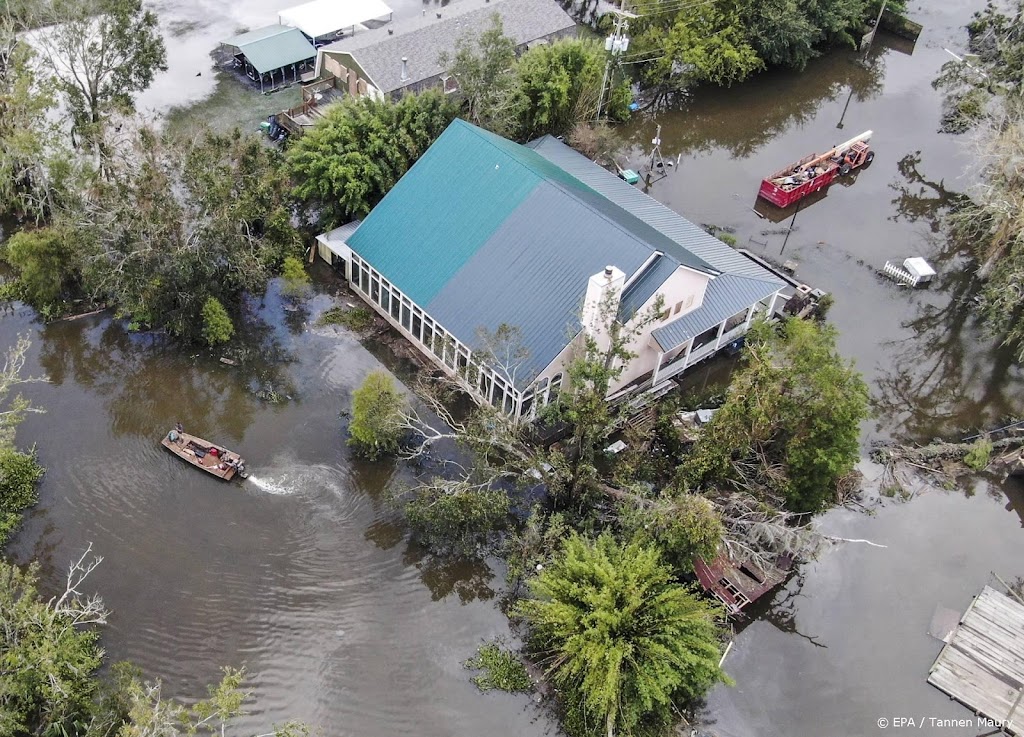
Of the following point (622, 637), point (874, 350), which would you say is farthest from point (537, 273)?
point (874, 350)

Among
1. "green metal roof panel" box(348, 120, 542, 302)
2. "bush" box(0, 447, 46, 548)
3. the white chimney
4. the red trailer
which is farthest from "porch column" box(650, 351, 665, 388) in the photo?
"bush" box(0, 447, 46, 548)

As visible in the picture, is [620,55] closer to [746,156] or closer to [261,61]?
[746,156]

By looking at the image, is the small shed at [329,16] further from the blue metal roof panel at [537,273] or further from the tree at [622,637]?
the tree at [622,637]

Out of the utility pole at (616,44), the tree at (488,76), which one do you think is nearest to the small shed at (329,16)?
the tree at (488,76)

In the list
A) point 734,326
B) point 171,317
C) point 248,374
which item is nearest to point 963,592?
point 734,326

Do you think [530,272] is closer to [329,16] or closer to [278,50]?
[278,50]
